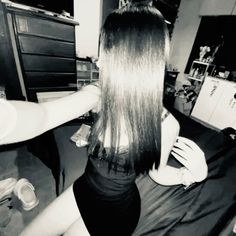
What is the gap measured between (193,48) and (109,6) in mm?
3032

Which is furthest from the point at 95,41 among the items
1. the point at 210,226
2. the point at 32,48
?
the point at 210,226

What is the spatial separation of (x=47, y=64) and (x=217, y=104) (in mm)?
3987

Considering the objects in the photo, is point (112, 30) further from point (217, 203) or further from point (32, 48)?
point (32, 48)

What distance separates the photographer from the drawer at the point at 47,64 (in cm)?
253

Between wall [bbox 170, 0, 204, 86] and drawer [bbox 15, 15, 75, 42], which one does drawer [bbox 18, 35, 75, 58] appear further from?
wall [bbox 170, 0, 204, 86]

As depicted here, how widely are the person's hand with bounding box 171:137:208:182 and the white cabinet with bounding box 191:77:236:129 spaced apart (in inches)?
149

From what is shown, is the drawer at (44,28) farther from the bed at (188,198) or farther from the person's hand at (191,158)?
the person's hand at (191,158)

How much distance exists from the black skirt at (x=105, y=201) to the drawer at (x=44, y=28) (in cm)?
245

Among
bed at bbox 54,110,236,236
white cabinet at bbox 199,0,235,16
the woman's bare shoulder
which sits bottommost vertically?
bed at bbox 54,110,236,236

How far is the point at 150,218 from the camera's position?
41.1 inches

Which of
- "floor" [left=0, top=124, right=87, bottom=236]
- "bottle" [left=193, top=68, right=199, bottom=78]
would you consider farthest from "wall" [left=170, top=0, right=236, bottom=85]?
"floor" [left=0, top=124, right=87, bottom=236]

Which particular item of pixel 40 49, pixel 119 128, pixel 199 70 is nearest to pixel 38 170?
pixel 119 128

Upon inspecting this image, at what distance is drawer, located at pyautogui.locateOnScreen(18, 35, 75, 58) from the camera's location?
2423 mm

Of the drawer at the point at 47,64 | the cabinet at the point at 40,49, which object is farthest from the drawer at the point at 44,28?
the drawer at the point at 47,64
